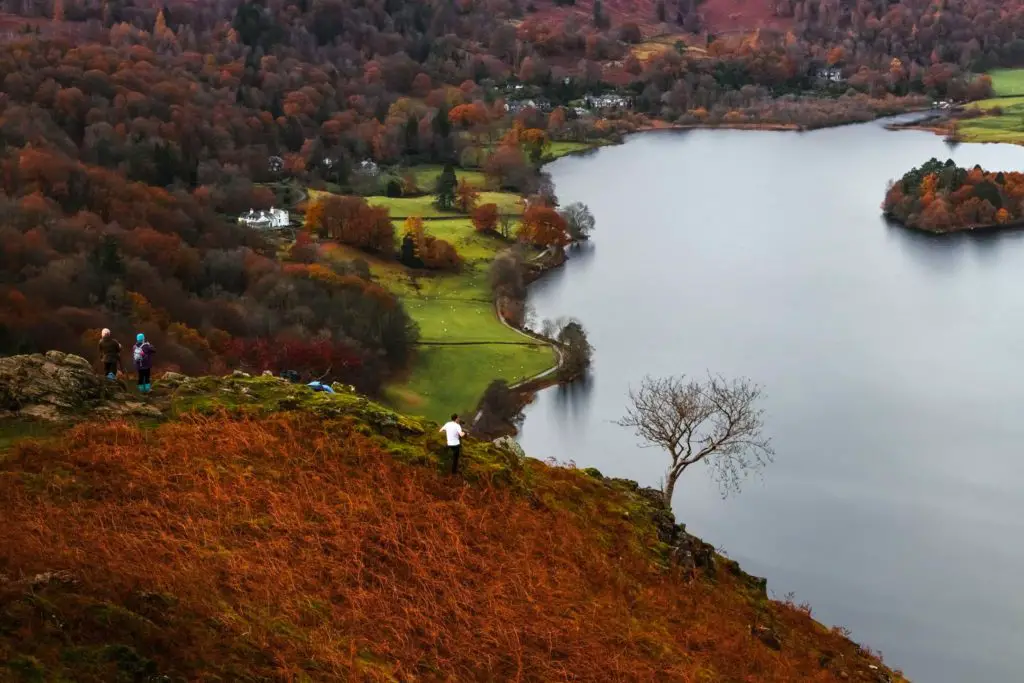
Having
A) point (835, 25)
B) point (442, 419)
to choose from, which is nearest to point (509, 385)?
point (442, 419)

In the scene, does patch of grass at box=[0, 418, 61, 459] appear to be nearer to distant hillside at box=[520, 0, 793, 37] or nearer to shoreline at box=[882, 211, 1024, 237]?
shoreline at box=[882, 211, 1024, 237]

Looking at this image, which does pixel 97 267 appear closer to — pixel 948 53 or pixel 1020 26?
pixel 948 53

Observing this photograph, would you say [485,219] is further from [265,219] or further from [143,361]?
[143,361]

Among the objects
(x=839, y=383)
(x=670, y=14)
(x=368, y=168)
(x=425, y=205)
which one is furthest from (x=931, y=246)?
(x=670, y=14)

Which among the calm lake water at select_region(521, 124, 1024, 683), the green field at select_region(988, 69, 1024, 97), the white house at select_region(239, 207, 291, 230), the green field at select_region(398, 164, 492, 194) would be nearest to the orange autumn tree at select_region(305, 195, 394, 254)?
the white house at select_region(239, 207, 291, 230)

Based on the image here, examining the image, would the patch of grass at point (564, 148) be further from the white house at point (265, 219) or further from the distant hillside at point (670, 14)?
the distant hillside at point (670, 14)

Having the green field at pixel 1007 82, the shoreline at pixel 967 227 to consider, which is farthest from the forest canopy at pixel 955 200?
the green field at pixel 1007 82
